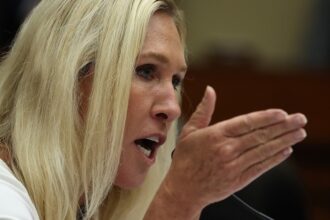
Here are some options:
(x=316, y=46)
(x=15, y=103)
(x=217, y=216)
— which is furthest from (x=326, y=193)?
(x=15, y=103)

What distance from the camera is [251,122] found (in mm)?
1472

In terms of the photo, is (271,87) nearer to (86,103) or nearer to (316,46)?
(316,46)

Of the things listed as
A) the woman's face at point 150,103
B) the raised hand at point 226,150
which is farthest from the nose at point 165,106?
the raised hand at point 226,150

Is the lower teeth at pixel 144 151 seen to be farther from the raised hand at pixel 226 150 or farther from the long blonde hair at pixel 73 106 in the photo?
the raised hand at pixel 226 150

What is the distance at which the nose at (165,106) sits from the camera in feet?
6.10

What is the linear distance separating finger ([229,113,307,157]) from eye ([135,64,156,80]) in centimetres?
42

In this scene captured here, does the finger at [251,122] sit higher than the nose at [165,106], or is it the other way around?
the finger at [251,122]

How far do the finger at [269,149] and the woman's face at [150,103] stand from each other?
1.22 feet

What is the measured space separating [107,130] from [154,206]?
253mm

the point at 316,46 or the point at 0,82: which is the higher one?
the point at 0,82

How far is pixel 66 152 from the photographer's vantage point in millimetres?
1812

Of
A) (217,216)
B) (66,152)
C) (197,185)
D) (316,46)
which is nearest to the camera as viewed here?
(197,185)

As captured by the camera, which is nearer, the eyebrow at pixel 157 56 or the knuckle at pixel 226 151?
the knuckle at pixel 226 151

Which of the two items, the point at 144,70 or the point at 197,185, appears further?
the point at 144,70
